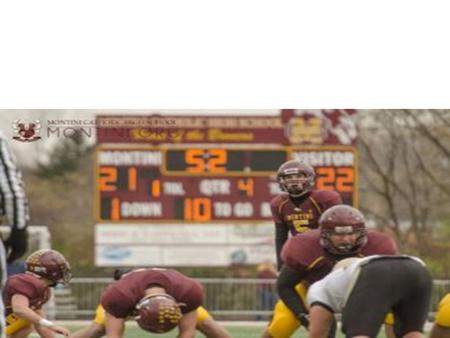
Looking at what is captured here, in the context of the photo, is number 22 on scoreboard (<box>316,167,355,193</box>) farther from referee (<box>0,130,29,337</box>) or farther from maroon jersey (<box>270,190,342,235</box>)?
referee (<box>0,130,29,337</box>)

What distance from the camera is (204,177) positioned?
19.1m

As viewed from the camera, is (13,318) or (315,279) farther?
(13,318)

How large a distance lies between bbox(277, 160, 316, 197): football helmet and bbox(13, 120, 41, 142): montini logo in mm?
7377

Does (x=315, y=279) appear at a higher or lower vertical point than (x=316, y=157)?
lower

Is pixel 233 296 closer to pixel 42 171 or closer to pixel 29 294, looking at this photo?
pixel 42 171

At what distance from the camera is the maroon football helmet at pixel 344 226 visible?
311 inches

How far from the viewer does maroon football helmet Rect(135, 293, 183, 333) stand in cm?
817

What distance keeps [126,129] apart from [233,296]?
8.69 feet

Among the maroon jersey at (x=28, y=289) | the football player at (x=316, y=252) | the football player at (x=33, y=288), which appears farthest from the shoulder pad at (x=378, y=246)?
the maroon jersey at (x=28, y=289)

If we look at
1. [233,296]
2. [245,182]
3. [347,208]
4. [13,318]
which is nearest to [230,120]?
[245,182]

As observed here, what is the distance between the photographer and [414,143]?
79.0 ft

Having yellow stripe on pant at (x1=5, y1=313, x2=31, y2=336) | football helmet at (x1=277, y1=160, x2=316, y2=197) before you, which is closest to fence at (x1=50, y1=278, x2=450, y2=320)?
football helmet at (x1=277, y1=160, x2=316, y2=197)

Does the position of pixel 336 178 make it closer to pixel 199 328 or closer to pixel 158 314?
pixel 199 328
